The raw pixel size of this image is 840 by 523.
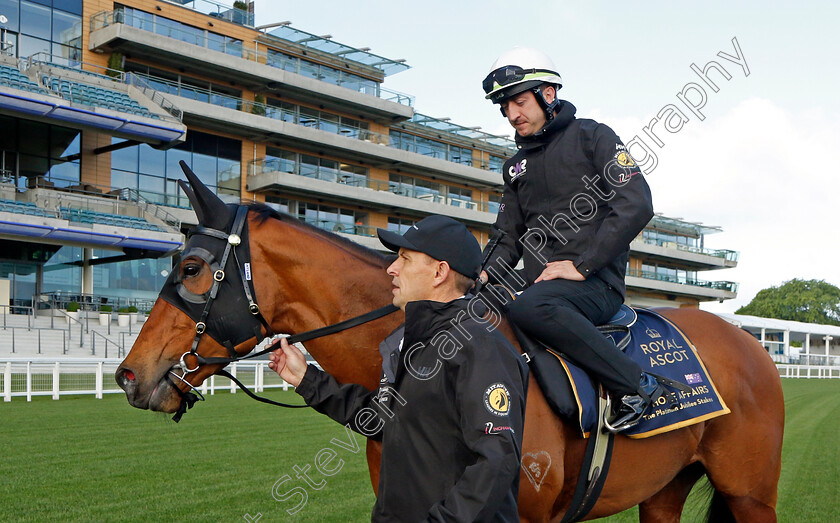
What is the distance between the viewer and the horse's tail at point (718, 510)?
366cm

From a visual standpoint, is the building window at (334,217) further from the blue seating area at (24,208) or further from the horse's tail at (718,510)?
the horse's tail at (718,510)

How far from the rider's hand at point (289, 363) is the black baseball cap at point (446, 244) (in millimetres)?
785

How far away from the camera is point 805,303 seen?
8650 cm

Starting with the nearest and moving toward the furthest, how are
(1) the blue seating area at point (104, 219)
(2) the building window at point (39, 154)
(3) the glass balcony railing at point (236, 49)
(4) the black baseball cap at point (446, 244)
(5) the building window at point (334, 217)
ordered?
(4) the black baseball cap at point (446, 244)
(1) the blue seating area at point (104, 219)
(2) the building window at point (39, 154)
(3) the glass balcony railing at point (236, 49)
(5) the building window at point (334, 217)

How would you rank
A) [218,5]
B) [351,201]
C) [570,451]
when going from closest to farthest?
[570,451]
[218,5]
[351,201]

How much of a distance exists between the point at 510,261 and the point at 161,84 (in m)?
29.7

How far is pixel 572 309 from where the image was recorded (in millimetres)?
2895

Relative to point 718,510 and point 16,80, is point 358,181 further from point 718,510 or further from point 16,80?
point 718,510

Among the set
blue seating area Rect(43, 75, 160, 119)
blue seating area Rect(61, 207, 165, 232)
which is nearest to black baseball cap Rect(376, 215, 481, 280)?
blue seating area Rect(61, 207, 165, 232)

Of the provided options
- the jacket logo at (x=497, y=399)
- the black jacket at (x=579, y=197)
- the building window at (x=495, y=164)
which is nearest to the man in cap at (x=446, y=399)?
the jacket logo at (x=497, y=399)

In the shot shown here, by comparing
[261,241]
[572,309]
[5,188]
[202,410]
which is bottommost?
[202,410]

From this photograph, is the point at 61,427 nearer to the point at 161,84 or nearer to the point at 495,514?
the point at 495,514

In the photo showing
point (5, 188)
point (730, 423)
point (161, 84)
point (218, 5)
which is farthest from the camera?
point (218, 5)

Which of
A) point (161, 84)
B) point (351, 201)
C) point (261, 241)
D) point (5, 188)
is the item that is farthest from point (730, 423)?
point (351, 201)
